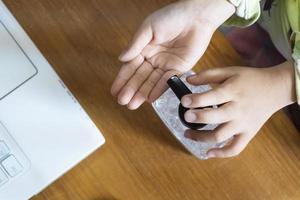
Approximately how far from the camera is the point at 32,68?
1.66 feet

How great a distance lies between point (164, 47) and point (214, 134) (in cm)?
13

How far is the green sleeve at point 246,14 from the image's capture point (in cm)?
56

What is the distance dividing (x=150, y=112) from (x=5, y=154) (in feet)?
0.57

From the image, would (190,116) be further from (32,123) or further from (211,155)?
(32,123)

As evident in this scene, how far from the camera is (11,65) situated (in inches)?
19.7

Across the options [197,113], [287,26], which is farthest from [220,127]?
[287,26]

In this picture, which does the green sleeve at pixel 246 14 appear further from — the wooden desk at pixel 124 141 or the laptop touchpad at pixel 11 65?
the laptop touchpad at pixel 11 65

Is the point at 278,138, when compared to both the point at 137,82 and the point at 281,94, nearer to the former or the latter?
the point at 281,94

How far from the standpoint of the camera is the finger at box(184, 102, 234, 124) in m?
0.48

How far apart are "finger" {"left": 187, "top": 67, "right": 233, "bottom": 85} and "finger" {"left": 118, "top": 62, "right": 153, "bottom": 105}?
0.06 m

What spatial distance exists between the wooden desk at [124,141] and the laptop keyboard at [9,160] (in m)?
0.04

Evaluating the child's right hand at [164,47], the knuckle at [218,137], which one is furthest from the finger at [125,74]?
the knuckle at [218,137]

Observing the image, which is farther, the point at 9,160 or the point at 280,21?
the point at 280,21

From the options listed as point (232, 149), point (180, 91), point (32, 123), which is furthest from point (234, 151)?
point (32, 123)
